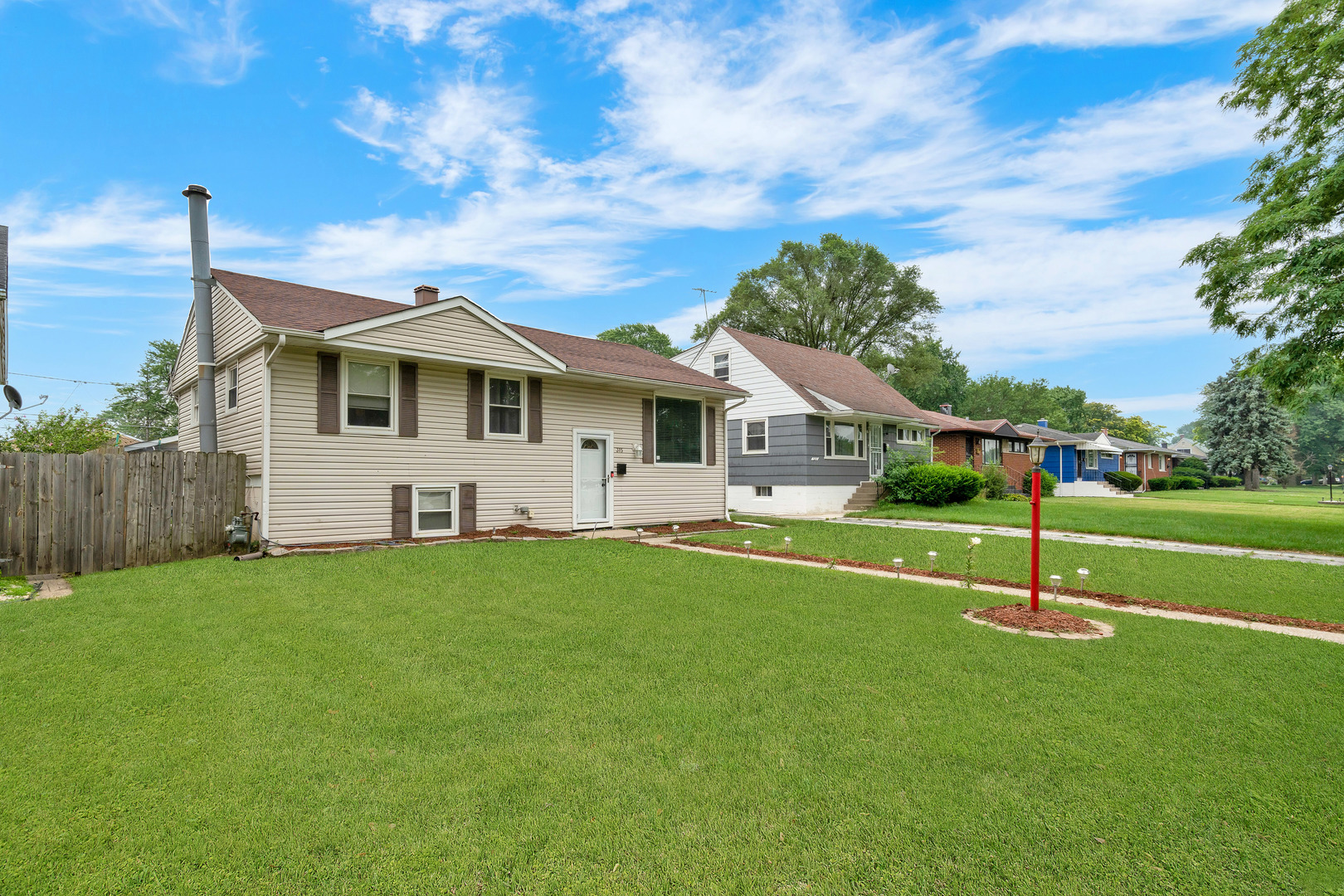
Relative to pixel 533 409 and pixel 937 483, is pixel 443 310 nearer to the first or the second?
pixel 533 409

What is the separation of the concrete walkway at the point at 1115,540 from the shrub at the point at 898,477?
12.5ft

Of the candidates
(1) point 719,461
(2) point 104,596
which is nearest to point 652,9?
(1) point 719,461

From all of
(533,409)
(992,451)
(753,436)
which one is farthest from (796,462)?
(992,451)

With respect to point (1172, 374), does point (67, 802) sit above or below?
below

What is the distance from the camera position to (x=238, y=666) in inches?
165

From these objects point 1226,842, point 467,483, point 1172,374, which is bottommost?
point 1226,842

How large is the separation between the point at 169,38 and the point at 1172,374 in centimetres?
4831

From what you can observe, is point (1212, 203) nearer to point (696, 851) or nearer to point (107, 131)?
point (696, 851)

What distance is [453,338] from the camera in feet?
35.9

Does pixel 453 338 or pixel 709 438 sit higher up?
pixel 453 338

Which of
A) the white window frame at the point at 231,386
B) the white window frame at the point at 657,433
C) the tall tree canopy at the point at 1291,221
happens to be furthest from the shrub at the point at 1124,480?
the white window frame at the point at 231,386

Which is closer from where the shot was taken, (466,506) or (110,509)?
(110,509)

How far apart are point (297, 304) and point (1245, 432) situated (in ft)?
188

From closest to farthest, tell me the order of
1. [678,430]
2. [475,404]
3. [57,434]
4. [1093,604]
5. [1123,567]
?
[1093,604], [1123,567], [475,404], [678,430], [57,434]
